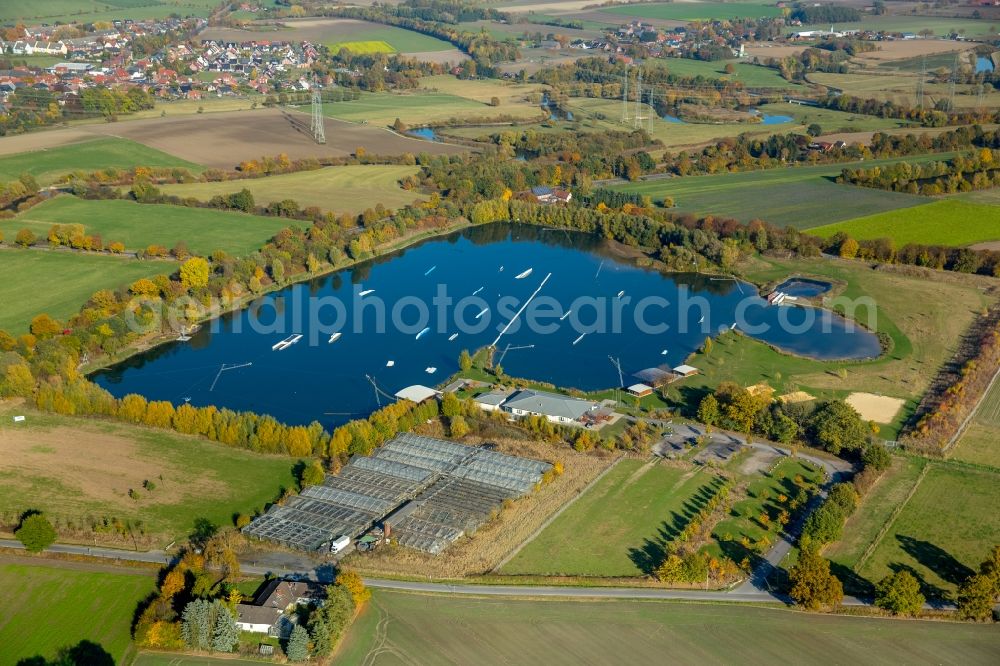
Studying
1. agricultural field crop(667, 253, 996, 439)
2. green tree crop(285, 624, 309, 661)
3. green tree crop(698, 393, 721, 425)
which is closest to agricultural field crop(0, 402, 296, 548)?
green tree crop(285, 624, 309, 661)

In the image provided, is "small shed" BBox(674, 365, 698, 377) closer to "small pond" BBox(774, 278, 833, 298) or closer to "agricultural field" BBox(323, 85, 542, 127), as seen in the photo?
"small pond" BBox(774, 278, 833, 298)

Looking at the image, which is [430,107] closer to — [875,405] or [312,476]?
[875,405]

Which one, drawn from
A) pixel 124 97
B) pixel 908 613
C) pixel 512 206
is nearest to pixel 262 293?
pixel 512 206

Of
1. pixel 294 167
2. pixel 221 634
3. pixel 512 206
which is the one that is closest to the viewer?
pixel 221 634

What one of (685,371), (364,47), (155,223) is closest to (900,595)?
(685,371)

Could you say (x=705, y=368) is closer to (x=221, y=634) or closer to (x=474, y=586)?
(x=474, y=586)
